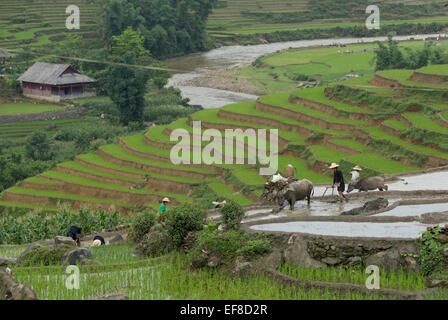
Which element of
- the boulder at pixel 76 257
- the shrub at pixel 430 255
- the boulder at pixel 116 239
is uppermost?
the shrub at pixel 430 255

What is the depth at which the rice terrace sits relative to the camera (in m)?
11.0

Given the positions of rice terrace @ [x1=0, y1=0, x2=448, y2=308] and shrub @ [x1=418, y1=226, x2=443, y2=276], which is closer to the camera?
shrub @ [x1=418, y1=226, x2=443, y2=276]

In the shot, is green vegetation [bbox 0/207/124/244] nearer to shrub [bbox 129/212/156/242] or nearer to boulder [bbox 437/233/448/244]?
shrub [bbox 129/212/156/242]

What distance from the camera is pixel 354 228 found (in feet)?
40.1

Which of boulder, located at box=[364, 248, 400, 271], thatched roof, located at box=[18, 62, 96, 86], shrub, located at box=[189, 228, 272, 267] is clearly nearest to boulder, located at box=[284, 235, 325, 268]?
shrub, located at box=[189, 228, 272, 267]

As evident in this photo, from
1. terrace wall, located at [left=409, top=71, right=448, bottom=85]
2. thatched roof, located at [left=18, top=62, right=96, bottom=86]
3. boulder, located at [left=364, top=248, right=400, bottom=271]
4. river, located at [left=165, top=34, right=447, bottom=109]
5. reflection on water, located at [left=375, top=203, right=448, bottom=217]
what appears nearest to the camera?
boulder, located at [left=364, top=248, right=400, bottom=271]

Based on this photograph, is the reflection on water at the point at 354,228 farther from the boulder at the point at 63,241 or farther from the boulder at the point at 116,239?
the boulder at the point at 116,239

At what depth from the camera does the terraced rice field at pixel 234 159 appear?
24.2 m

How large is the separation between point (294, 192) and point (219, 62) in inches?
2009

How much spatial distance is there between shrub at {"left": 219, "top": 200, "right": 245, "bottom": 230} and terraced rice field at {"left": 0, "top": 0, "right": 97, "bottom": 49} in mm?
50349

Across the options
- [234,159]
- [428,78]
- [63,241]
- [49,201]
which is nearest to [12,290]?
[63,241]

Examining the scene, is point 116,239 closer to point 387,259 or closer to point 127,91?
point 387,259

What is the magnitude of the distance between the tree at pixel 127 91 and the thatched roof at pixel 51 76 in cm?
679

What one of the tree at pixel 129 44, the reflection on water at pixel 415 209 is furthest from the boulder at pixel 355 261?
the tree at pixel 129 44
